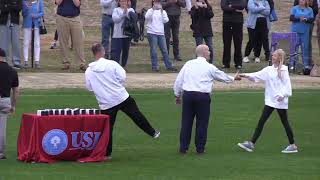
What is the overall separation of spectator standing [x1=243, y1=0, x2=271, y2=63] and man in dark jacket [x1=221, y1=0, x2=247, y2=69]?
2.69 ft

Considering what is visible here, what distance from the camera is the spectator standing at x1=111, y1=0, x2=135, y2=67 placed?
25.3m

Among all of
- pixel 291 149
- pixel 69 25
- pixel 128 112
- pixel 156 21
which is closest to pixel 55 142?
pixel 128 112

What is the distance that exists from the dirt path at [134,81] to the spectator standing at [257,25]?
2.58 metres

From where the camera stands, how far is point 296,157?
15.9 meters

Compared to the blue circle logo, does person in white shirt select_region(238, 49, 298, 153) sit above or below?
above

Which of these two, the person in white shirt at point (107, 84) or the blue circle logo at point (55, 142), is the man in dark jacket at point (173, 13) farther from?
the blue circle logo at point (55, 142)

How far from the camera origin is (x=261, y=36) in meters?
28.1

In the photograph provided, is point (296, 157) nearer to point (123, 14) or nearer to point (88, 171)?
point (88, 171)

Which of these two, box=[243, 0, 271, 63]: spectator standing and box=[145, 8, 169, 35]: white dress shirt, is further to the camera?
box=[243, 0, 271, 63]: spectator standing

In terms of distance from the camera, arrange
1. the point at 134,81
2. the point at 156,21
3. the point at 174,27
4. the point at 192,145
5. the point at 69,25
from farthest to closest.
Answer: the point at 174,27 → the point at 156,21 → the point at 69,25 → the point at 134,81 → the point at 192,145

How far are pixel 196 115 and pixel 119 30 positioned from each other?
9.71m

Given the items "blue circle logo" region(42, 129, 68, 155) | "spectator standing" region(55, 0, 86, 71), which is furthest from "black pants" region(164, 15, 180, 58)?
"blue circle logo" region(42, 129, 68, 155)

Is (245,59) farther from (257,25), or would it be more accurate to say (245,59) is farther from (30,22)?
(30,22)

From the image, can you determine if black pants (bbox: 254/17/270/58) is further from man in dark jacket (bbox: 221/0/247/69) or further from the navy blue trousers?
the navy blue trousers
